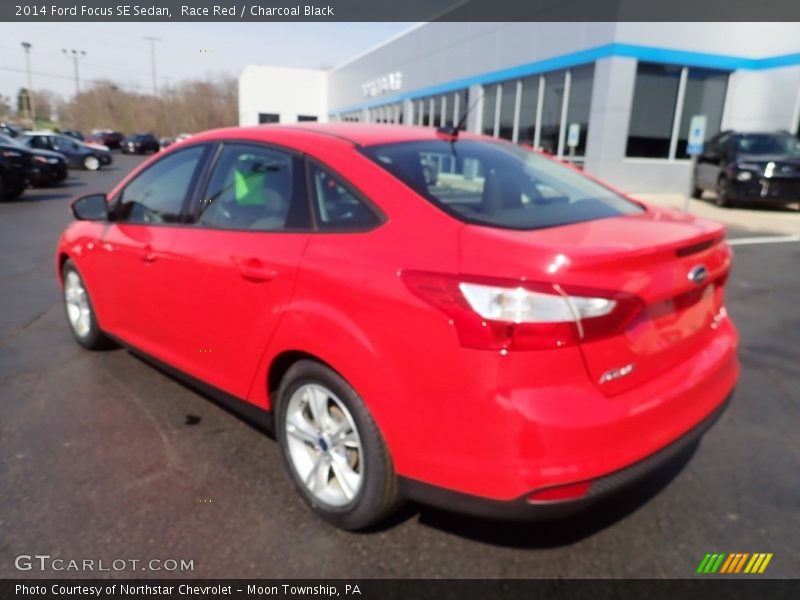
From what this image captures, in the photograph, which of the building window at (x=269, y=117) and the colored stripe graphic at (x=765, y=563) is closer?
the colored stripe graphic at (x=765, y=563)

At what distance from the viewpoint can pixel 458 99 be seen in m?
25.8

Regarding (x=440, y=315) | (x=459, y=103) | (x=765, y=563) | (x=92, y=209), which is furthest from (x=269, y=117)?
(x=765, y=563)

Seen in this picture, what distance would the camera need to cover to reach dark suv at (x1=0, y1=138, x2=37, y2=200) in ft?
47.1

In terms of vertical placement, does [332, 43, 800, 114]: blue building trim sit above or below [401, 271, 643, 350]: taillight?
above

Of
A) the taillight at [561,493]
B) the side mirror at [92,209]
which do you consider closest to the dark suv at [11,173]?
the side mirror at [92,209]

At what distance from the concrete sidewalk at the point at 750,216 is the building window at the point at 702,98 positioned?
105 inches

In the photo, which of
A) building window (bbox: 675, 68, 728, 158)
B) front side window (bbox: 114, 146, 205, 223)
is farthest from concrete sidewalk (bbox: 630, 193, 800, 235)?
front side window (bbox: 114, 146, 205, 223)

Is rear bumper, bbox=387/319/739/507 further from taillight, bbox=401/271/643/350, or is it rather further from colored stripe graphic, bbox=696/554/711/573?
colored stripe graphic, bbox=696/554/711/573

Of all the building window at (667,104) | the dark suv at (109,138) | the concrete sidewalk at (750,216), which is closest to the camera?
the concrete sidewalk at (750,216)

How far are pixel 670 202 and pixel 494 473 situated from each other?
16515 mm

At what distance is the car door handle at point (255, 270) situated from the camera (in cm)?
259

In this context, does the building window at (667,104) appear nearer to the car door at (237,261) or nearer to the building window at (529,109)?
the building window at (529,109)

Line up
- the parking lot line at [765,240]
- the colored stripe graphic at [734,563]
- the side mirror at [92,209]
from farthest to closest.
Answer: the parking lot line at [765,240], the side mirror at [92,209], the colored stripe graphic at [734,563]

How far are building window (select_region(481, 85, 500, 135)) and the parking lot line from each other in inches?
554
